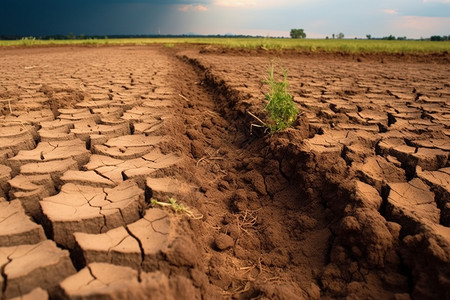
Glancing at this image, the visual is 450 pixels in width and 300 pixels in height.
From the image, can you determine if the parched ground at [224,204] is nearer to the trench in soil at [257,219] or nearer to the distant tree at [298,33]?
the trench in soil at [257,219]

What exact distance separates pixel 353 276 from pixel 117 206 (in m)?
1.19

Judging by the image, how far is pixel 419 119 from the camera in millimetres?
3453

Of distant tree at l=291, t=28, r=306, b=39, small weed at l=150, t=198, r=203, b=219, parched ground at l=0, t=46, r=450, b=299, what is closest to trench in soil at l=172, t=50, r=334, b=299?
parched ground at l=0, t=46, r=450, b=299

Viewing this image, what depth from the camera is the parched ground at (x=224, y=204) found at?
1.39 metres

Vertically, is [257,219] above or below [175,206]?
below

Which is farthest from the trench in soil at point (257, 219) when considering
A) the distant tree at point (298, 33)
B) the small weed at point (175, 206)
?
the distant tree at point (298, 33)

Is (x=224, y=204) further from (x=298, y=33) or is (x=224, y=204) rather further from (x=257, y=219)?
(x=298, y=33)

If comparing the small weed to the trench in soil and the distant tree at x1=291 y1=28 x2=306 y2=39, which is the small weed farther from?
the distant tree at x1=291 y1=28 x2=306 y2=39

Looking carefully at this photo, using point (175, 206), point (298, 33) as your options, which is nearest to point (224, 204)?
point (175, 206)

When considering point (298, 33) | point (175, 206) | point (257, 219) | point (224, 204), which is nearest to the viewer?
point (175, 206)

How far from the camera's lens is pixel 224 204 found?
7.77 feet

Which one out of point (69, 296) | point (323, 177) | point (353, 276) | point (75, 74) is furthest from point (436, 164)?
point (75, 74)

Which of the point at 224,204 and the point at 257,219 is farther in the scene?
the point at 224,204

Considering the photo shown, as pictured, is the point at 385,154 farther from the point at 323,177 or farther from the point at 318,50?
the point at 318,50
